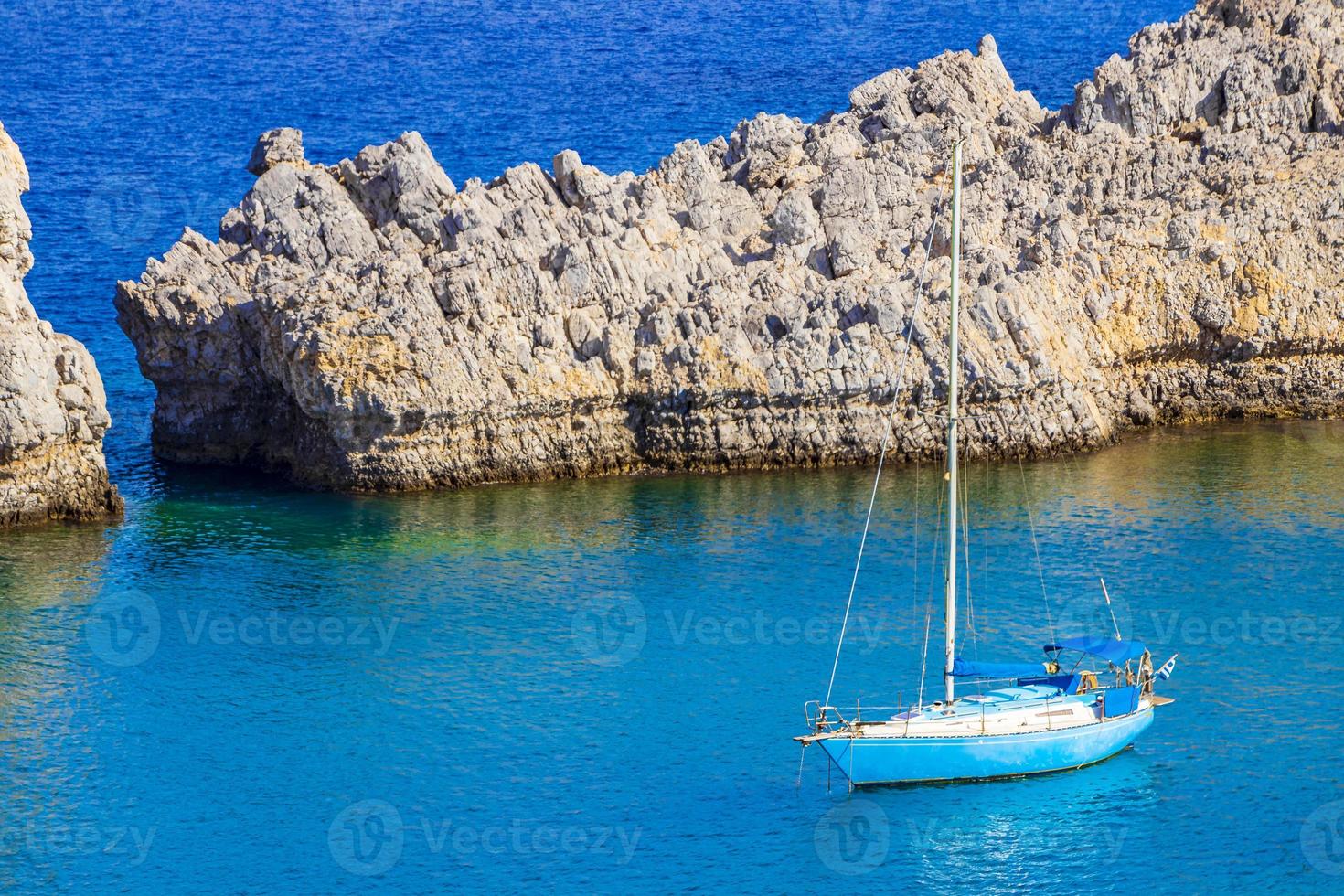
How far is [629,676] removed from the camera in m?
55.7

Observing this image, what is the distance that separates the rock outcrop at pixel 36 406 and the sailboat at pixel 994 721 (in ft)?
99.6

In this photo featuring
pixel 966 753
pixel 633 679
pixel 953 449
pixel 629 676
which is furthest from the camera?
pixel 629 676

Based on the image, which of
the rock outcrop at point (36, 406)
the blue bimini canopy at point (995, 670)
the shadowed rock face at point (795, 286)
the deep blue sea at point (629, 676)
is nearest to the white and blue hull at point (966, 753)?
the deep blue sea at point (629, 676)

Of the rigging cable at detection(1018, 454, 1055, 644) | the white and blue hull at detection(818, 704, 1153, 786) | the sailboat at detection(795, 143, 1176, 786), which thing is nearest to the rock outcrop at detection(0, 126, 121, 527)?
the sailboat at detection(795, 143, 1176, 786)

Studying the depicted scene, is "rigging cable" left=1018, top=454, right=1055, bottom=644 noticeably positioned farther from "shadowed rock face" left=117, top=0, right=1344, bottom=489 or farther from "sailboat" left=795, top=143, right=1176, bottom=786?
"sailboat" left=795, top=143, right=1176, bottom=786

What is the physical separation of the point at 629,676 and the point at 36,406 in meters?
24.4

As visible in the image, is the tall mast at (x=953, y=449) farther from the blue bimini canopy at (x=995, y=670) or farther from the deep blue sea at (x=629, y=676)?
the deep blue sea at (x=629, y=676)

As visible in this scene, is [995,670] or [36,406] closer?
[995,670]

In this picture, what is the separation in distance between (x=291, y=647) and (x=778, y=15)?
112 metres

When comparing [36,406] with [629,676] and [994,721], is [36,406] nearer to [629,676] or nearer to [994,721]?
[629,676]

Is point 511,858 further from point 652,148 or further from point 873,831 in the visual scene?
point 652,148

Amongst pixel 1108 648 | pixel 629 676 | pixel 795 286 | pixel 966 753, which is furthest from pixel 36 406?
pixel 1108 648

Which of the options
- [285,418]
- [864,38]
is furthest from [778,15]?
[285,418]

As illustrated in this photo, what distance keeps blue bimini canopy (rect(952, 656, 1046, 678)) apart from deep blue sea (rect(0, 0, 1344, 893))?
2.90 metres
